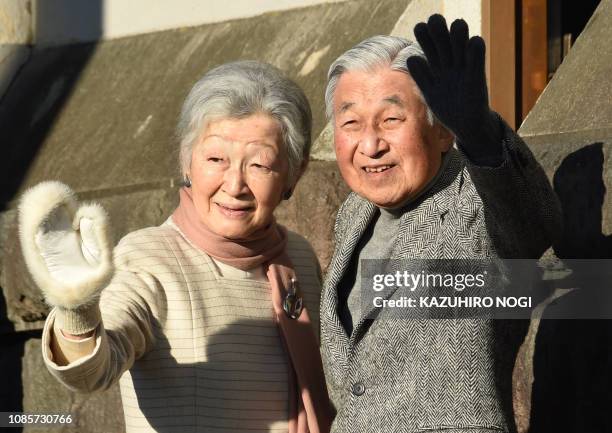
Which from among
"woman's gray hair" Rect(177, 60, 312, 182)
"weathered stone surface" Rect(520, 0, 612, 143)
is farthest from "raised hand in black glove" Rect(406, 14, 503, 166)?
"weathered stone surface" Rect(520, 0, 612, 143)

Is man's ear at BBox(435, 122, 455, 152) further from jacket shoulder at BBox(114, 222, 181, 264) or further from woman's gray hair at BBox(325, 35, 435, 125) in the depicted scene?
jacket shoulder at BBox(114, 222, 181, 264)

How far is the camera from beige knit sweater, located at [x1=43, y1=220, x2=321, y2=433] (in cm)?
402

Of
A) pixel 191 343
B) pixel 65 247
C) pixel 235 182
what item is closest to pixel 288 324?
pixel 191 343

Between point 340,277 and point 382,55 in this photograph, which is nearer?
point 382,55

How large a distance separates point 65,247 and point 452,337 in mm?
947

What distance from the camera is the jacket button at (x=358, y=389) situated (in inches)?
151

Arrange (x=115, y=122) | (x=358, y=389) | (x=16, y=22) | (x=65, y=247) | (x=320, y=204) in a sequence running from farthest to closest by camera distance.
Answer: (x=16, y=22)
(x=115, y=122)
(x=320, y=204)
(x=358, y=389)
(x=65, y=247)

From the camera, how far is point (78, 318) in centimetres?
352

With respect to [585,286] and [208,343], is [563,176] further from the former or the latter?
[208,343]

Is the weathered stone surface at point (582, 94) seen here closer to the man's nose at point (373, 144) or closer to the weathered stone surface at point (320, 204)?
the weathered stone surface at point (320, 204)

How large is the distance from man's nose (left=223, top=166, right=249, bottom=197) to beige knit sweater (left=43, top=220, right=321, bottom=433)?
0.70 feet

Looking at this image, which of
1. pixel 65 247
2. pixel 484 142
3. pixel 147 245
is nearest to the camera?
pixel 65 247

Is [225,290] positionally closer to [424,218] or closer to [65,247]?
[424,218]

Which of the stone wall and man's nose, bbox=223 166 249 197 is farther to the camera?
the stone wall
